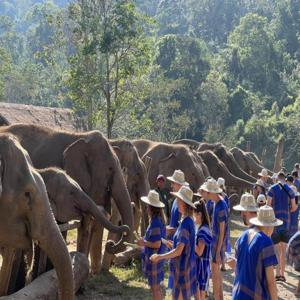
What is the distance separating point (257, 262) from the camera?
5586 mm

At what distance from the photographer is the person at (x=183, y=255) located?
684cm

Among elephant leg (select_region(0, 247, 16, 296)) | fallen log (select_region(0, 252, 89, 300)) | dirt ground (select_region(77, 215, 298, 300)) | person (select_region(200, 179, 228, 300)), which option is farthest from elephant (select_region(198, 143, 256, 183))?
fallen log (select_region(0, 252, 89, 300))

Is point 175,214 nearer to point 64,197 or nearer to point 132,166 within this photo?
point 64,197

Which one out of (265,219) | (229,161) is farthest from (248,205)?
(229,161)

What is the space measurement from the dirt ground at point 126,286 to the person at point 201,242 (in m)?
1.53

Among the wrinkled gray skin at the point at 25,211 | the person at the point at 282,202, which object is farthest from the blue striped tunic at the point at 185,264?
the person at the point at 282,202

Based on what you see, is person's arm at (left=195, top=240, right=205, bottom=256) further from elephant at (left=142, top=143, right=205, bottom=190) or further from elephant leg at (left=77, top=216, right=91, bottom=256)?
elephant at (left=142, top=143, right=205, bottom=190)

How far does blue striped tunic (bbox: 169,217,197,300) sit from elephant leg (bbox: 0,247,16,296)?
1.96 metres

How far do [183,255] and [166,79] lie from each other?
118ft

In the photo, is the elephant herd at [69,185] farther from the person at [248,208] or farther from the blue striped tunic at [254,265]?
the person at [248,208]

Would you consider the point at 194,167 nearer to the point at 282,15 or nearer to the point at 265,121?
the point at 265,121

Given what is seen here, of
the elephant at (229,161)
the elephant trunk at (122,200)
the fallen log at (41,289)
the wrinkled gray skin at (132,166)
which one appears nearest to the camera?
the fallen log at (41,289)

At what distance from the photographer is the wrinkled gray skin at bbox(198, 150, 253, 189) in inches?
684

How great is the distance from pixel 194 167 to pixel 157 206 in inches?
296
